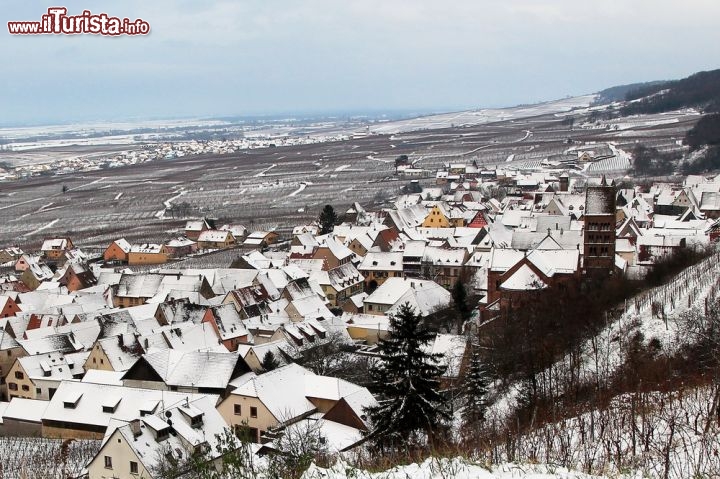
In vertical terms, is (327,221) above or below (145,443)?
below

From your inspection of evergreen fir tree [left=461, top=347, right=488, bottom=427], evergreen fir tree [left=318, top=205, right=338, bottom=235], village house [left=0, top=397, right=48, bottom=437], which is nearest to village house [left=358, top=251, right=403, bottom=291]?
evergreen fir tree [left=318, top=205, right=338, bottom=235]

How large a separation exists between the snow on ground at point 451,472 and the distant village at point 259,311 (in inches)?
117

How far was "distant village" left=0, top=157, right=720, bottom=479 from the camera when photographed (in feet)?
103

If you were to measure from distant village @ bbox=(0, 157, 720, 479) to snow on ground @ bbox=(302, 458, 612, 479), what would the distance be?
298 centimetres

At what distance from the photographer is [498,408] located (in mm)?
27547

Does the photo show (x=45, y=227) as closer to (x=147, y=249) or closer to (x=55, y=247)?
→ (x=55, y=247)

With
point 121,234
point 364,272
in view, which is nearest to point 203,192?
point 121,234

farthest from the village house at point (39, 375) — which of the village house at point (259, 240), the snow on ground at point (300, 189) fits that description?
the snow on ground at point (300, 189)

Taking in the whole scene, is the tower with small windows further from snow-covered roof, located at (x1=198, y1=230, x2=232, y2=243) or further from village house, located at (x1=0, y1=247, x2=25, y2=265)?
village house, located at (x1=0, y1=247, x2=25, y2=265)

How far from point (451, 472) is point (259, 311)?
42.3 metres

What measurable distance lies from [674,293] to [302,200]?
342 ft

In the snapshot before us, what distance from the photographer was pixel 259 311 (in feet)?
169

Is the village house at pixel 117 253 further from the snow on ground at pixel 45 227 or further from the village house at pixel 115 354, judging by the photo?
the village house at pixel 115 354

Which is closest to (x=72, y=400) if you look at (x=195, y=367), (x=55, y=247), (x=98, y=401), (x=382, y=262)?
(x=98, y=401)
